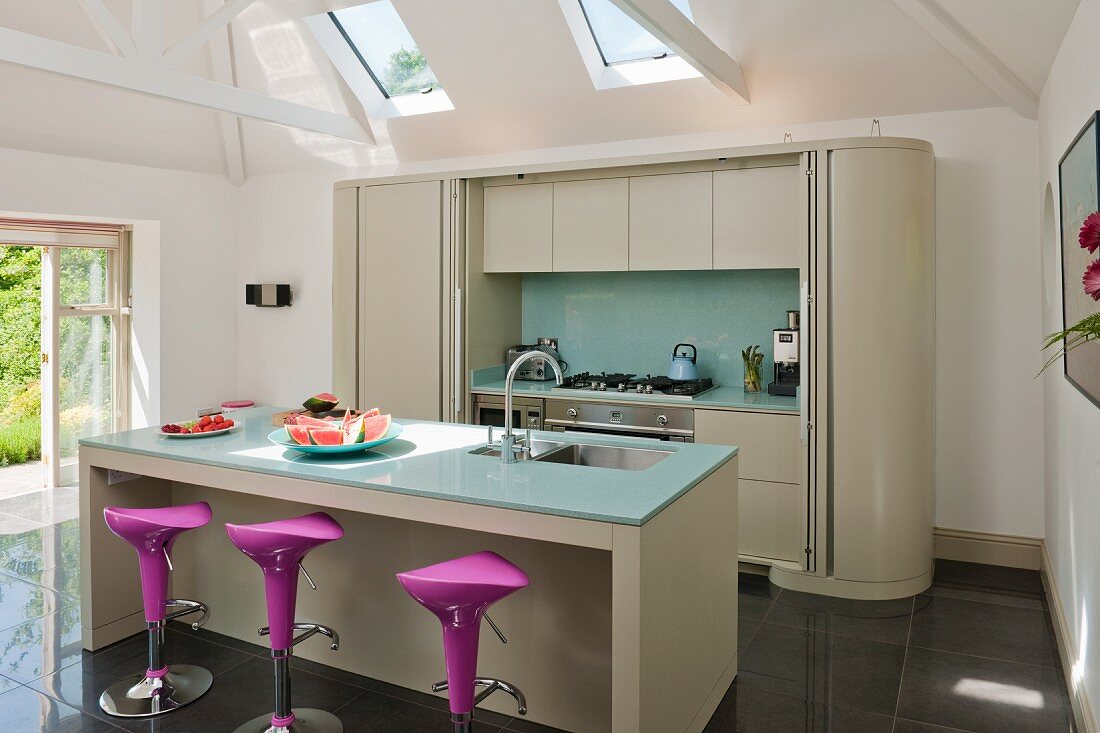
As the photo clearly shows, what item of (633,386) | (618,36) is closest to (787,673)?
(633,386)

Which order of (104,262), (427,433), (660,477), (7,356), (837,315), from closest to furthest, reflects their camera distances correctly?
(660,477) → (427,433) → (837,315) → (104,262) → (7,356)

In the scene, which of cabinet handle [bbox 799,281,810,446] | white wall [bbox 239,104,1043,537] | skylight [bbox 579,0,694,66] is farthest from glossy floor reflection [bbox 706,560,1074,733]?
skylight [bbox 579,0,694,66]

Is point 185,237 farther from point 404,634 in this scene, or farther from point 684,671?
point 684,671

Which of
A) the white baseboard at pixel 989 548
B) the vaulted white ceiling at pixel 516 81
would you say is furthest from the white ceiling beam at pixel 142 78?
the white baseboard at pixel 989 548

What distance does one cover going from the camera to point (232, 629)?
11.7 feet

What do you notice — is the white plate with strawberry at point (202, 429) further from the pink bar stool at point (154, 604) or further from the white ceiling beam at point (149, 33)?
the white ceiling beam at point (149, 33)

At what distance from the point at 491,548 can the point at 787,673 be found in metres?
1.34

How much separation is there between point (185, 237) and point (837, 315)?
5306mm

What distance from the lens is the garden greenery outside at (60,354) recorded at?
656cm

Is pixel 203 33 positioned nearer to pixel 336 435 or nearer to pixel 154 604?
pixel 336 435

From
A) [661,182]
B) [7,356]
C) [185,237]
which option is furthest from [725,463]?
[7,356]

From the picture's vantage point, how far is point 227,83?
20.8ft

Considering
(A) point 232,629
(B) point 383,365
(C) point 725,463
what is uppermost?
(B) point 383,365

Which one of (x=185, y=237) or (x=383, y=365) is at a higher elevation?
(x=185, y=237)
